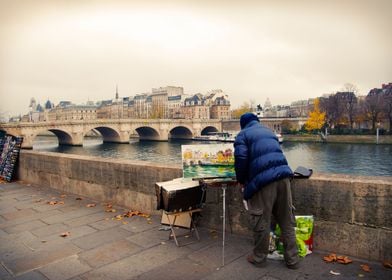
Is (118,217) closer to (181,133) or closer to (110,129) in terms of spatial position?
(110,129)

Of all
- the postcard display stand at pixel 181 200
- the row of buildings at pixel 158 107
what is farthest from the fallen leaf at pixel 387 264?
the row of buildings at pixel 158 107

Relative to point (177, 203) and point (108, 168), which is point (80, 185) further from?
point (177, 203)

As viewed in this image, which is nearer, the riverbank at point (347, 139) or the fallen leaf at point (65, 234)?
the fallen leaf at point (65, 234)

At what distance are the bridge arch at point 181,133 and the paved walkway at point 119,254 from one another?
78625 millimetres

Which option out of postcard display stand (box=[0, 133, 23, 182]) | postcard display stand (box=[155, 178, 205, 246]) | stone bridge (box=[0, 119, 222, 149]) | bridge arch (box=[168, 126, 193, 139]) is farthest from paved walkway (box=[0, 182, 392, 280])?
bridge arch (box=[168, 126, 193, 139])

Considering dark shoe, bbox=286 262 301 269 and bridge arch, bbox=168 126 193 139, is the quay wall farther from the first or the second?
bridge arch, bbox=168 126 193 139

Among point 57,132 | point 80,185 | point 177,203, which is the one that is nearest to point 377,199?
point 177,203

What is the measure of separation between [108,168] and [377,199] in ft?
16.8

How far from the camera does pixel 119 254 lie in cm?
440

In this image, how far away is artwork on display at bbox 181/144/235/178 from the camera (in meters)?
4.43

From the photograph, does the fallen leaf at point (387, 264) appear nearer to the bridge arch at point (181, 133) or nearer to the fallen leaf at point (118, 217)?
the fallen leaf at point (118, 217)

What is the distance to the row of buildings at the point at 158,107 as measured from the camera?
132 metres

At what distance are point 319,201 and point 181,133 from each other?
281ft

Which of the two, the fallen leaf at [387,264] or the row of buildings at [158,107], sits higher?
the row of buildings at [158,107]
